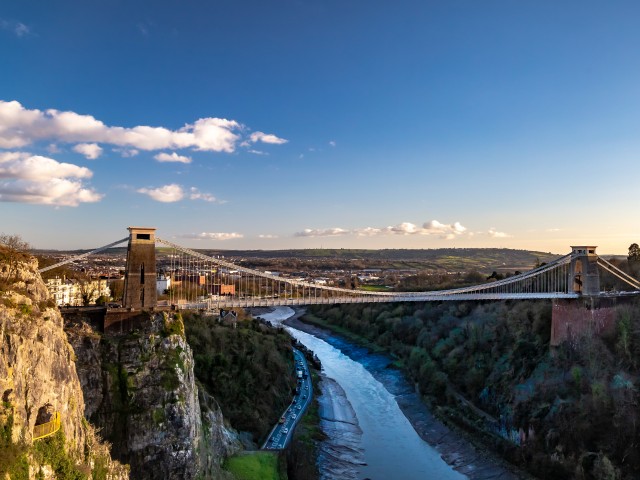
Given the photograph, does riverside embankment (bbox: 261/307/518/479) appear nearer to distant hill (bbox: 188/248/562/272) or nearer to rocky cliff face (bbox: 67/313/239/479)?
rocky cliff face (bbox: 67/313/239/479)

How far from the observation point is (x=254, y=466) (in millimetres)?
17875

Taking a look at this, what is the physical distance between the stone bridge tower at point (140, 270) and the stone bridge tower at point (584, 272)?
2363cm

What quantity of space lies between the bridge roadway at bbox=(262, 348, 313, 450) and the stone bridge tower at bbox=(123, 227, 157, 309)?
28.2ft

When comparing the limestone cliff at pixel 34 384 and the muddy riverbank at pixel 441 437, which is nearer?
the limestone cliff at pixel 34 384

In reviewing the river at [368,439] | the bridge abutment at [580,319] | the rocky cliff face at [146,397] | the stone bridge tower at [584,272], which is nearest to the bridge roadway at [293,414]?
the river at [368,439]

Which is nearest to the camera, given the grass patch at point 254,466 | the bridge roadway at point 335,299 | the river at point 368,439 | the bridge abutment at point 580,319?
the grass patch at point 254,466

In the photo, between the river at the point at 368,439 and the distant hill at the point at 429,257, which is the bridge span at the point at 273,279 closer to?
the river at the point at 368,439

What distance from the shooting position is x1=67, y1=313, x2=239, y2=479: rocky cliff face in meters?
13.8

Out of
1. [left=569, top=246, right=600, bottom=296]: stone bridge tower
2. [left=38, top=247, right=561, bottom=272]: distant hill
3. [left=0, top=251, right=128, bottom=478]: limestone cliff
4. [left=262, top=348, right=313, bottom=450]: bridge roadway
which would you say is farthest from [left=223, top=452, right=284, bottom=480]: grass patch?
[left=38, top=247, right=561, bottom=272]: distant hill

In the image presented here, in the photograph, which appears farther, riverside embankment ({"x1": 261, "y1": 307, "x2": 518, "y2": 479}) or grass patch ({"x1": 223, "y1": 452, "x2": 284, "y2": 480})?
riverside embankment ({"x1": 261, "y1": 307, "x2": 518, "y2": 479})

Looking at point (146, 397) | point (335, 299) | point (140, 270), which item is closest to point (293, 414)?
point (335, 299)

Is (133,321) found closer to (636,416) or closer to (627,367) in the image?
(636,416)

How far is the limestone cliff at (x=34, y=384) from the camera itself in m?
9.04

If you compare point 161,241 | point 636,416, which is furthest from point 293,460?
point 636,416
